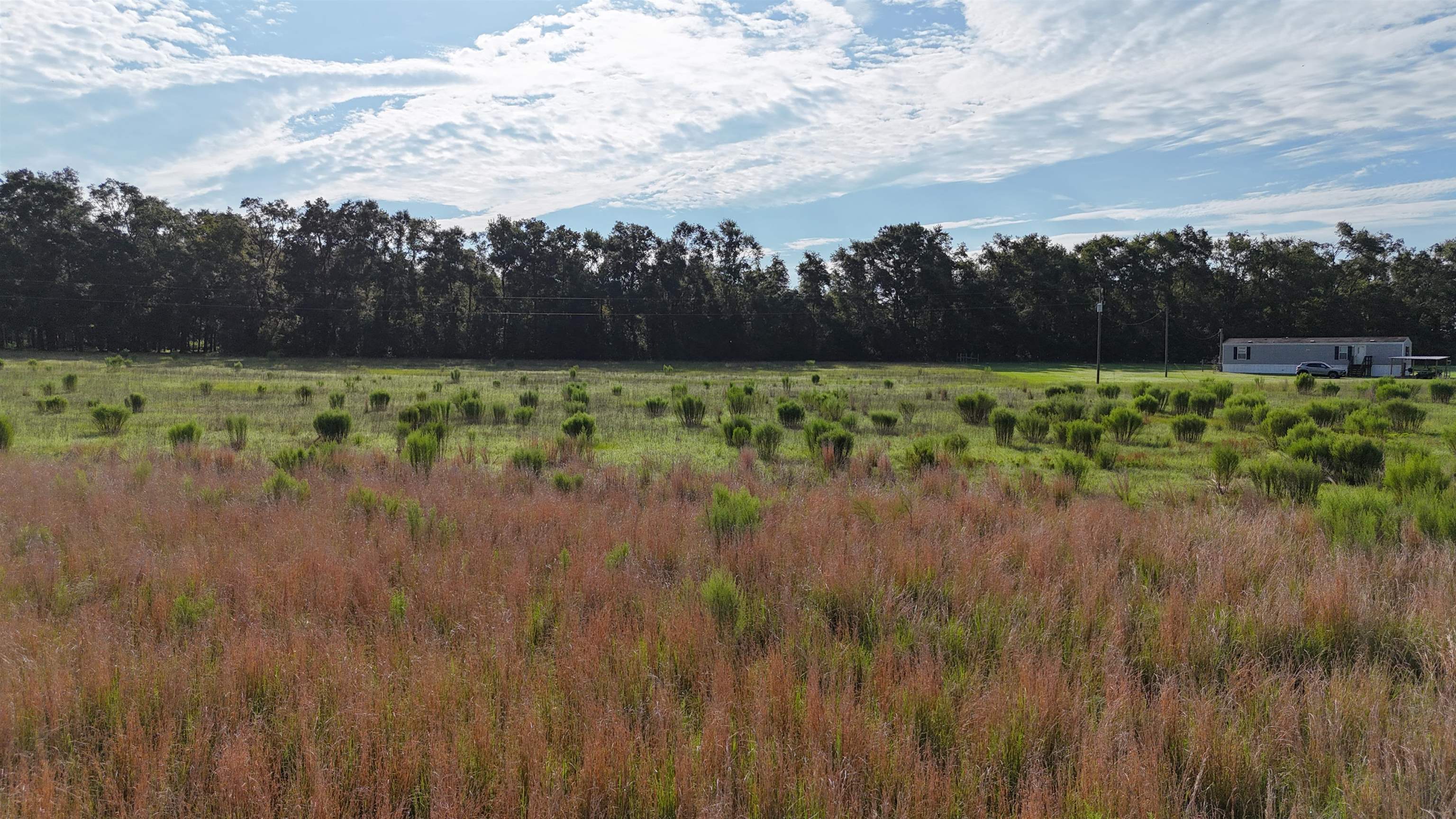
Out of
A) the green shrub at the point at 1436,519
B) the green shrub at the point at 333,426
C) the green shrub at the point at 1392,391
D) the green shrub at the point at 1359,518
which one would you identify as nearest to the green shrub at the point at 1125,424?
the green shrub at the point at 1359,518

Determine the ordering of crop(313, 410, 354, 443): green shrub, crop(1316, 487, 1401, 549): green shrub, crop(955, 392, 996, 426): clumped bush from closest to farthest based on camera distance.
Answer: crop(1316, 487, 1401, 549): green shrub, crop(313, 410, 354, 443): green shrub, crop(955, 392, 996, 426): clumped bush

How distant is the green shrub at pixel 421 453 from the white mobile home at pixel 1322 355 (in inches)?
2235

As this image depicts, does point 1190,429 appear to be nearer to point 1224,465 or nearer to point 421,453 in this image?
point 1224,465

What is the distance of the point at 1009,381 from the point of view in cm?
3975

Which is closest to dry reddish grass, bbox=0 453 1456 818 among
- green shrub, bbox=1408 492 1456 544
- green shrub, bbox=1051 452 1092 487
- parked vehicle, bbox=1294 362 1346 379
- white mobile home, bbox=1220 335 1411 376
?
green shrub, bbox=1408 492 1456 544

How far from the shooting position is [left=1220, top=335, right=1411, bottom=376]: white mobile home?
48.7 m

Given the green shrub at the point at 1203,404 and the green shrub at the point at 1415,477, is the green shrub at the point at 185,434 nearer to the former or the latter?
the green shrub at the point at 1415,477

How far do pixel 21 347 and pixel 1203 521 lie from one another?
3244 inches

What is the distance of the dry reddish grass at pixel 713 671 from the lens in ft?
9.97

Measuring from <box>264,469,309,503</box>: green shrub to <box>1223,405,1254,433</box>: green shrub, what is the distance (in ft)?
64.0

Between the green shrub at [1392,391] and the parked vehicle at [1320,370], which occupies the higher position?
the parked vehicle at [1320,370]

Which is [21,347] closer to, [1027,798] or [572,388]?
[572,388]

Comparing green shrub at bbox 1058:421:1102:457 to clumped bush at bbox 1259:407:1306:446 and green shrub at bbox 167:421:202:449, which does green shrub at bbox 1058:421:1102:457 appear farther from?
green shrub at bbox 167:421:202:449

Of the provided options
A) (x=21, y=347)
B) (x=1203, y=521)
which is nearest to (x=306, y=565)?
(x=1203, y=521)
